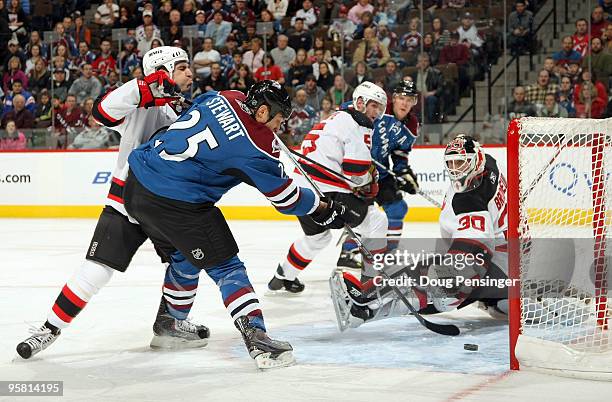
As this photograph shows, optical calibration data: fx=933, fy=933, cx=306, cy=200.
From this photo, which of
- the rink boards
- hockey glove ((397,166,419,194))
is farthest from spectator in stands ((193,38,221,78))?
hockey glove ((397,166,419,194))

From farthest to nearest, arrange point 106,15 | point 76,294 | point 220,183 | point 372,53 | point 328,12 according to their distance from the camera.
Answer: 1. point 106,15
2. point 328,12
3. point 372,53
4. point 76,294
5. point 220,183

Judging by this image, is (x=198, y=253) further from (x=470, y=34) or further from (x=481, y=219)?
(x=470, y=34)

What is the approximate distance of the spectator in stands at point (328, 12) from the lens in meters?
10.2

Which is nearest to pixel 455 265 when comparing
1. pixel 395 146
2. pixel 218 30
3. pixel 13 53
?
pixel 395 146

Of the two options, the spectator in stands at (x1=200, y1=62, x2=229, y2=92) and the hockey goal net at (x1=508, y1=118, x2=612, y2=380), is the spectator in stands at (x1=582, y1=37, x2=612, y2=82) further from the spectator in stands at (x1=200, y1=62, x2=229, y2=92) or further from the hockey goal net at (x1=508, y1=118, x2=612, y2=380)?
the hockey goal net at (x1=508, y1=118, x2=612, y2=380)

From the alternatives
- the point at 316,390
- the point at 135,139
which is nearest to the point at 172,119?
the point at 135,139

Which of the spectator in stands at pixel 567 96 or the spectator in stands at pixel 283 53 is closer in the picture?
the spectator in stands at pixel 567 96

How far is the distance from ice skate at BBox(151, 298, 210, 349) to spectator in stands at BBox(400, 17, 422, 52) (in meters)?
5.78

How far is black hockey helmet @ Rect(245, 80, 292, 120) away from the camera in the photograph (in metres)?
3.27

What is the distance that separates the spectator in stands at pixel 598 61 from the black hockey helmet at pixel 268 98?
18.7ft

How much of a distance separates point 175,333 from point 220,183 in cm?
75

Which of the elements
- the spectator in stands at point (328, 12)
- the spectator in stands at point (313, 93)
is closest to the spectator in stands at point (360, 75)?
the spectator in stands at point (313, 93)

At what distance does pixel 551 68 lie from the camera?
28.1ft

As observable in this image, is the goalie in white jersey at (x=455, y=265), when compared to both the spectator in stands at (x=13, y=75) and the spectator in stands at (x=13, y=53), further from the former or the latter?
the spectator in stands at (x=13, y=53)
